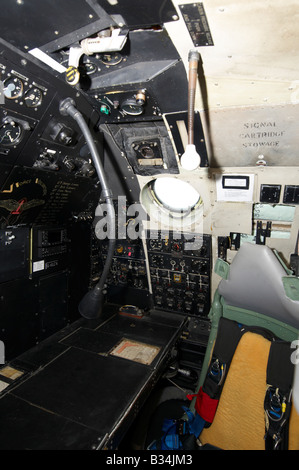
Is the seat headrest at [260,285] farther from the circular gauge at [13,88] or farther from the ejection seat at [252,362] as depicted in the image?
the circular gauge at [13,88]

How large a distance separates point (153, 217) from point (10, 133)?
1.84 m

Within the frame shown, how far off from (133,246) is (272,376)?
2.28m

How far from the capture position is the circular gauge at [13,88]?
1.68 metres

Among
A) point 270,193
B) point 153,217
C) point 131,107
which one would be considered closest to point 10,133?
point 131,107

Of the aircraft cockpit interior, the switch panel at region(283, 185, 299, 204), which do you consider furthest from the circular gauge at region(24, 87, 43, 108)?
the switch panel at region(283, 185, 299, 204)

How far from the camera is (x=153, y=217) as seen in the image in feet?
11.0

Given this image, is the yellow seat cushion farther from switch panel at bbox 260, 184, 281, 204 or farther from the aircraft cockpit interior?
switch panel at bbox 260, 184, 281, 204

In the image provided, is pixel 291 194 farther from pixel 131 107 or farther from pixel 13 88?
pixel 13 88

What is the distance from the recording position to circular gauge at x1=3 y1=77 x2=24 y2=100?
5.52ft

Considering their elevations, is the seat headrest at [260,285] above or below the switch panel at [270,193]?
below

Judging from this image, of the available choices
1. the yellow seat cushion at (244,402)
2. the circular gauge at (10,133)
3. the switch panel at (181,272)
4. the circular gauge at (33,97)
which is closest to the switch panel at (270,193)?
the switch panel at (181,272)

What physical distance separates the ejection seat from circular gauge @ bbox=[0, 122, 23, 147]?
5.79 feet
